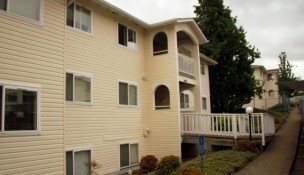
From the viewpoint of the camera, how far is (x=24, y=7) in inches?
376

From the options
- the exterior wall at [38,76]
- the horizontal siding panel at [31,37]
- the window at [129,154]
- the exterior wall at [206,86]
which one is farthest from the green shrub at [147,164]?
the exterior wall at [206,86]

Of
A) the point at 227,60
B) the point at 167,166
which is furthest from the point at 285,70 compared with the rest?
the point at 167,166

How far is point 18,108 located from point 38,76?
1.39 m

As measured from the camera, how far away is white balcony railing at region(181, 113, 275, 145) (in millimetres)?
15438

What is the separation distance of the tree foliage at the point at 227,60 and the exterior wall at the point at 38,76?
59.6 ft

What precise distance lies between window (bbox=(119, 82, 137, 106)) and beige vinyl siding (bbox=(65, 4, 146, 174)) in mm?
282

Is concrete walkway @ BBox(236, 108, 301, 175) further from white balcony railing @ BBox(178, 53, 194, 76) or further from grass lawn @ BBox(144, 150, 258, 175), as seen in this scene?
white balcony railing @ BBox(178, 53, 194, 76)

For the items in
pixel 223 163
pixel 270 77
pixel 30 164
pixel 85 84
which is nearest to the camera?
pixel 30 164

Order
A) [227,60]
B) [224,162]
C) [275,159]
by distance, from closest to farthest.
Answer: [224,162] < [275,159] < [227,60]

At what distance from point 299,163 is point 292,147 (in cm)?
→ 236

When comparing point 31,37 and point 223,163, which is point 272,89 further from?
point 31,37

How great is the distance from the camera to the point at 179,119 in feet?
54.0

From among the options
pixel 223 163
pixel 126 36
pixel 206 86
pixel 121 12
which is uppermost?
pixel 121 12

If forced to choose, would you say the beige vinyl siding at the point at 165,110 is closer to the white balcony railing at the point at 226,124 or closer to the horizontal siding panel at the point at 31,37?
the white balcony railing at the point at 226,124
